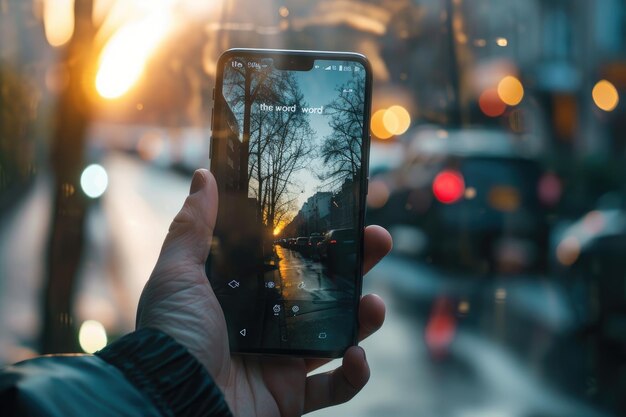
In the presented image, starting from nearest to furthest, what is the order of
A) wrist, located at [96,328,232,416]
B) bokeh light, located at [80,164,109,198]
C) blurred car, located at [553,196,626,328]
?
wrist, located at [96,328,232,416], bokeh light, located at [80,164,109,198], blurred car, located at [553,196,626,328]

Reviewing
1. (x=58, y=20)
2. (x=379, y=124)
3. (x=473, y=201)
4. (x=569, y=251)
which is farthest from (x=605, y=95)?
(x=58, y=20)

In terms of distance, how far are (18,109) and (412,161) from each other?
5066 mm

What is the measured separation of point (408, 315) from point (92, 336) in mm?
Result: 3069

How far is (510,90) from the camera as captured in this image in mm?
5949

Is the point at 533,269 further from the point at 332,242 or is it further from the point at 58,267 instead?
the point at 332,242

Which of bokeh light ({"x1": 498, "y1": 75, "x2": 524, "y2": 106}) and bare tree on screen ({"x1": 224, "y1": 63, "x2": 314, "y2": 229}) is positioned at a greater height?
bokeh light ({"x1": 498, "y1": 75, "x2": 524, "y2": 106})

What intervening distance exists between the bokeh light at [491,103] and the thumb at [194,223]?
4.21 m

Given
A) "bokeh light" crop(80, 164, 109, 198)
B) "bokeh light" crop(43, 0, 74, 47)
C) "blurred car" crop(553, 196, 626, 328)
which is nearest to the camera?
"bokeh light" crop(43, 0, 74, 47)

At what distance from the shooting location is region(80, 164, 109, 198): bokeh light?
192 inches

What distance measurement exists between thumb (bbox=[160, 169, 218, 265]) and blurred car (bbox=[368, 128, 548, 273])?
5.22m

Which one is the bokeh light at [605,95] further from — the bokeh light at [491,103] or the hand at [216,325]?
the hand at [216,325]

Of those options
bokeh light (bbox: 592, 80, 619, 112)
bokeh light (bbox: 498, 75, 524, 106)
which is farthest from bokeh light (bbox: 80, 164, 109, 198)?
bokeh light (bbox: 592, 80, 619, 112)

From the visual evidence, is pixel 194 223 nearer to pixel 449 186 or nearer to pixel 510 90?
pixel 510 90

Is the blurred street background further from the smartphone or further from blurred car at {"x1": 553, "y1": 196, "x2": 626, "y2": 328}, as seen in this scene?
the smartphone
